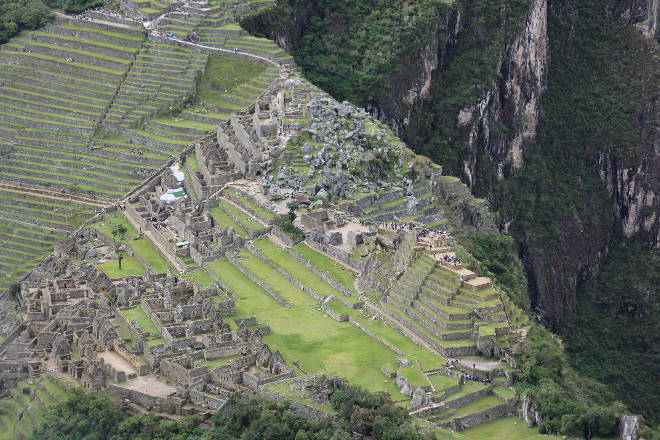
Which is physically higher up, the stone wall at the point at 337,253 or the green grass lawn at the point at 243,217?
the stone wall at the point at 337,253

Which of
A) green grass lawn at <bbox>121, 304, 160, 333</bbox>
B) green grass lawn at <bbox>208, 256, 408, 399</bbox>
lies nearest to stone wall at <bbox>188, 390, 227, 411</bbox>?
green grass lawn at <bbox>208, 256, 408, 399</bbox>

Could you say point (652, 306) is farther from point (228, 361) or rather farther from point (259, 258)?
point (228, 361)

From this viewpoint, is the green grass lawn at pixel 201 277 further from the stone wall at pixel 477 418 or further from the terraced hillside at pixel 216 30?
the terraced hillside at pixel 216 30

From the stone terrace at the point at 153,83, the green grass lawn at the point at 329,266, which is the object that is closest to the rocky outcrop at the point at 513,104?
the stone terrace at the point at 153,83

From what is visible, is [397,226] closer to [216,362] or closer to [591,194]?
[216,362]

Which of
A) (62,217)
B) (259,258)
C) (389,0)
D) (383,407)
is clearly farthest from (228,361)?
(389,0)

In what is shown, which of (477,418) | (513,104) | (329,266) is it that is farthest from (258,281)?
(513,104)

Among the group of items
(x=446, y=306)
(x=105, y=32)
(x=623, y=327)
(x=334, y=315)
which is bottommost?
(x=623, y=327)
